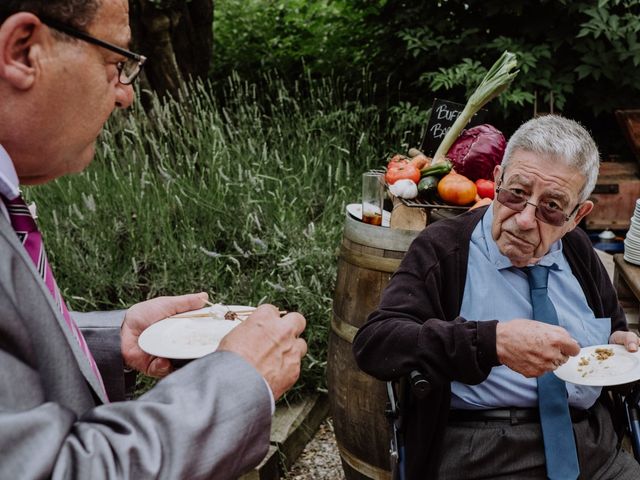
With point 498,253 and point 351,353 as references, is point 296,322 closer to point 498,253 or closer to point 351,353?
point 498,253

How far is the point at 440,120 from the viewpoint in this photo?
329cm

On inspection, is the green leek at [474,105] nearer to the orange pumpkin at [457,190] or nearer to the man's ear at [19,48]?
the orange pumpkin at [457,190]

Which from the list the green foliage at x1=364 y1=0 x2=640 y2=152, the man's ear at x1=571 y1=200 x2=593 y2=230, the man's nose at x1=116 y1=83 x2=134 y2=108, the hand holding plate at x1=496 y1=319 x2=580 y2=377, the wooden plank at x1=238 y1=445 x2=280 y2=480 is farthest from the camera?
the green foliage at x1=364 y1=0 x2=640 y2=152

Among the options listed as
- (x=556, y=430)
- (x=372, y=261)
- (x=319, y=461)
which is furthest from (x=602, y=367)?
(x=319, y=461)

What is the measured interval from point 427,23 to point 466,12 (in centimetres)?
33

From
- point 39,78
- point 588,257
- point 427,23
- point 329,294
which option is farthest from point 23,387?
point 427,23

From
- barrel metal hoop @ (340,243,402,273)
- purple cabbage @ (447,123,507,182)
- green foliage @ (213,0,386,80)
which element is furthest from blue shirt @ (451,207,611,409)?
green foliage @ (213,0,386,80)

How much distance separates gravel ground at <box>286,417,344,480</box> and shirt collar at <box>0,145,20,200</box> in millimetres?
2606

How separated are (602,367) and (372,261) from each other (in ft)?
3.13

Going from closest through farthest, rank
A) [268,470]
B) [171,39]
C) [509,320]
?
[509,320] → [268,470] → [171,39]

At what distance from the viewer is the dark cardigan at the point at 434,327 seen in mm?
1973

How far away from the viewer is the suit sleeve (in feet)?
3.19

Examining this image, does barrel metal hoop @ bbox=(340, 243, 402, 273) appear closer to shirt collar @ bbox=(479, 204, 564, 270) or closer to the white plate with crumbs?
shirt collar @ bbox=(479, 204, 564, 270)

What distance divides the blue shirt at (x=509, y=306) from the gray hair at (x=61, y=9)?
1456 mm
